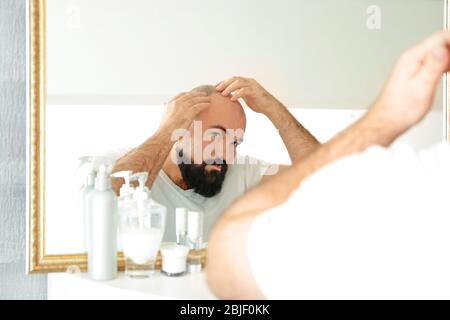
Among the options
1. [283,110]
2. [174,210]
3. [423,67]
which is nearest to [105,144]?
[174,210]

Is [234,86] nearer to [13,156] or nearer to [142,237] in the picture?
[142,237]

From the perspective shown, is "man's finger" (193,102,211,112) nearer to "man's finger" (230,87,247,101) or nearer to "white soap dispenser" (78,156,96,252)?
"man's finger" (230,87,247,101)

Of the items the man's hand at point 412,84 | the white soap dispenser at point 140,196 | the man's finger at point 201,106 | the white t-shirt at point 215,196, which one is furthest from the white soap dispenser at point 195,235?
the man's hand at point 412,84

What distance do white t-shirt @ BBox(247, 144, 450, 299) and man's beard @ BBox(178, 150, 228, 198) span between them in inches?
22.2

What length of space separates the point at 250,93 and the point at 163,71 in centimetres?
19

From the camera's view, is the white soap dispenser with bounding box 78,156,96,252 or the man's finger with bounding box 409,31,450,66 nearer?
the man's finger with bounding box 409,31,450,66

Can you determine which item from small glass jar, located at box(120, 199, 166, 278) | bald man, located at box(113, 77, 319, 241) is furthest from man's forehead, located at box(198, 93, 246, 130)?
small glass jar, located at box(120, 199, 166, 278)

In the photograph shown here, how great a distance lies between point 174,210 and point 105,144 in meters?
0.20

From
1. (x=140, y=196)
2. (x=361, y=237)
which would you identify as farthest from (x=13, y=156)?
(x=361, y=237)

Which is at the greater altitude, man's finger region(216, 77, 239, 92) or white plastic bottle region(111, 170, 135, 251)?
man's finger region(216, 77, 239, 92)

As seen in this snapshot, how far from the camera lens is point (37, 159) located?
1115 millimetres

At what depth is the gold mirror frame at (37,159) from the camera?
1103 mm

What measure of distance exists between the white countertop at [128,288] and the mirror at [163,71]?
0.13 ft

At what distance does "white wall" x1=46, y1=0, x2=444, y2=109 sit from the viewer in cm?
112
